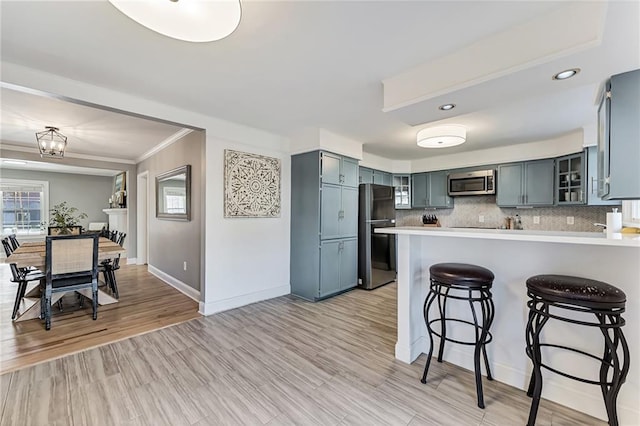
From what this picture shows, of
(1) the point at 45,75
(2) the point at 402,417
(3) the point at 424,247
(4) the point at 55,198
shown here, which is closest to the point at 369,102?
(3) the point at 424,247

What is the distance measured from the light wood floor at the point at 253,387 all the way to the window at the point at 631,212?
7.04 feet

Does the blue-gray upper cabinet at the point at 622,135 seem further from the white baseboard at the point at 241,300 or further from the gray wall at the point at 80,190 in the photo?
the gray wall at the point at 80,190

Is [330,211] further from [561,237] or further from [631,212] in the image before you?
[631,212]

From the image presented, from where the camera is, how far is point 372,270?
14.6 feet

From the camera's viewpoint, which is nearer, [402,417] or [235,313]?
[402,417]

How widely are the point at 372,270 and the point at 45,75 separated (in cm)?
438

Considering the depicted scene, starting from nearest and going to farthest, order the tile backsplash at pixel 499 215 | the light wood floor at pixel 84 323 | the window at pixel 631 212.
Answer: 1. the light wood floor at pixel 84 323
2. the window at pixel 631 212
3. the tile backsplash at pixel 499 215

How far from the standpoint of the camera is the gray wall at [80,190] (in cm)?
723

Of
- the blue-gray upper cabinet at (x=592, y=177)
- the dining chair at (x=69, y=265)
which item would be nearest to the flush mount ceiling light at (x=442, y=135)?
the blue-gray upper cabinet at (x=592, y=177)

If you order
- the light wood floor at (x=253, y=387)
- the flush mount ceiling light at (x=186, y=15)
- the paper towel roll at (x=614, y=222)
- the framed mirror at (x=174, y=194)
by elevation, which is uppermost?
the flush mount ceiling light at (x=186, y=15)

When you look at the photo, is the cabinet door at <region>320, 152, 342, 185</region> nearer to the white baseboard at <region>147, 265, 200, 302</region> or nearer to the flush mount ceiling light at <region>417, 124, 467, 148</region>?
the flush mount ceiling light at <region>417, 124, 467, 148</region>

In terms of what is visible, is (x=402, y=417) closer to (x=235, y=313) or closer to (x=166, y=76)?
(x=235, y=313)

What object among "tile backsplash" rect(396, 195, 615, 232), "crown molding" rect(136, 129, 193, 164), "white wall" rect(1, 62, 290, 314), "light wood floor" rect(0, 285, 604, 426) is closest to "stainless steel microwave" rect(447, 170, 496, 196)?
"tile backsplash" rect(396, 195, 615, 232)

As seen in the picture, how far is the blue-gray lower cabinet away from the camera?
3901 mm
